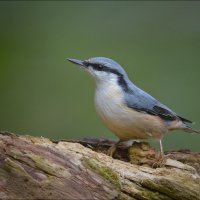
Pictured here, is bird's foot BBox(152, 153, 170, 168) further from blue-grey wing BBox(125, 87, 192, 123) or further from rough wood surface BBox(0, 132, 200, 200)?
blue-grey wing BBox(125, 87, 192, 123)

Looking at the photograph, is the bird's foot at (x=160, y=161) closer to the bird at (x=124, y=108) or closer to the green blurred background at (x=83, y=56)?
the bird at (x=124, y=108)

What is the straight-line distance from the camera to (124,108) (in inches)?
249

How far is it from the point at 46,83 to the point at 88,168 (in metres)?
5.57

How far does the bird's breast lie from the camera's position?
629cm

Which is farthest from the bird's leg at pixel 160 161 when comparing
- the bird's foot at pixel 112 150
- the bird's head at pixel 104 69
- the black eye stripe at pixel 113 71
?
the bird's head at pixel 104 69

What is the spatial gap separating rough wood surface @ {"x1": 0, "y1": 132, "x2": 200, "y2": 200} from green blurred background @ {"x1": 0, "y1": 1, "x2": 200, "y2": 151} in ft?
11.3

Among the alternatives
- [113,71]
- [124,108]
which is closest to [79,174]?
[124,108]

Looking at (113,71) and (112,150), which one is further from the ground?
(113,71)

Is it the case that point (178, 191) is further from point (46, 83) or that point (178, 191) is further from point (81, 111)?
point (46, 83)

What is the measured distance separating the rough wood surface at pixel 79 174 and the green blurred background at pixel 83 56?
135 inches

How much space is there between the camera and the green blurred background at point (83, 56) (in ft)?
32.6

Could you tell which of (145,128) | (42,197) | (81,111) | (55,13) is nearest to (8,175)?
(42,197)

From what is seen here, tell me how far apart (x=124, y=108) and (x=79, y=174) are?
1.14 m

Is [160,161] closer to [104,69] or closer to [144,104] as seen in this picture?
[144,104]
